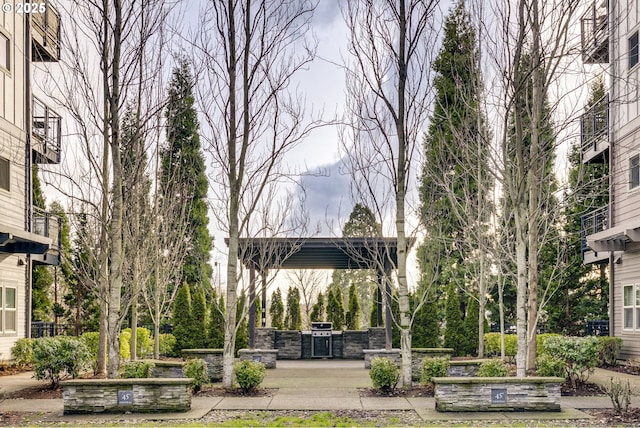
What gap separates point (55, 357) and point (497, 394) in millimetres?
7103

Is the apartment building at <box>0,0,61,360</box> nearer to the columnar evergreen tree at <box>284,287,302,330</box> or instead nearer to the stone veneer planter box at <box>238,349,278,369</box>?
the stone veneer planter box at <box>238,349,278,369</box>

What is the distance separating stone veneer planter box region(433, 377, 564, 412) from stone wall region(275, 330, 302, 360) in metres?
12.4

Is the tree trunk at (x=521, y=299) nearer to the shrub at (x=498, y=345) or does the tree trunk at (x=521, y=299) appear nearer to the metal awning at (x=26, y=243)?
the shrub at (x=498, y=345)

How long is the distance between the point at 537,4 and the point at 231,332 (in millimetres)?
7266

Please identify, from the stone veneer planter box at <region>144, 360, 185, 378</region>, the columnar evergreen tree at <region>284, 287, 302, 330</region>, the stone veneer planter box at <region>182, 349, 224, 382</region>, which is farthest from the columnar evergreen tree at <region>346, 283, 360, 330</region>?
the stone veneer planter box at <region>144, 360, 185, 378</region>

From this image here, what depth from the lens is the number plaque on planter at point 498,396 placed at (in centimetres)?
967

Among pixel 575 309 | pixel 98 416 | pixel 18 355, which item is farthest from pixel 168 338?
pixel 575 309

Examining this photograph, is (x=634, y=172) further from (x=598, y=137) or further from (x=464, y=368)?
(x=464, y=368)

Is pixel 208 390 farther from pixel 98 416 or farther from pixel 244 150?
pixel 244 150

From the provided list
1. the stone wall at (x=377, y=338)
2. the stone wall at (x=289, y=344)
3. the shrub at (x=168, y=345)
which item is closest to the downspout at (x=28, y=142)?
the shrub at (x=168, y=345)

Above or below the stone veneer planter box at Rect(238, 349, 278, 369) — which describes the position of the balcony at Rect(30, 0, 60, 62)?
above

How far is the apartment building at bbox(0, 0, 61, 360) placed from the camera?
1689 centimetres

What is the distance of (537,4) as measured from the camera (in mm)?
10617

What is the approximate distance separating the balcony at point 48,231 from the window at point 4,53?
3748 millimetres
